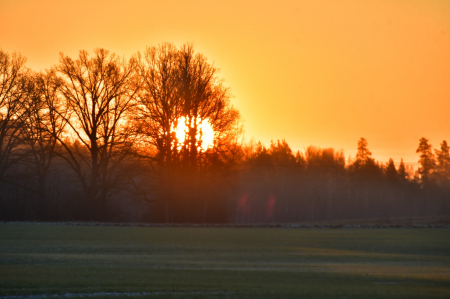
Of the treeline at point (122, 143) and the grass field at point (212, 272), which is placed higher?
the treeline at point (122, 143)

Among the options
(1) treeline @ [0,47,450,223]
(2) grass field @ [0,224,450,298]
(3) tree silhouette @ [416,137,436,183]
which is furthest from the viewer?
(3) tree silhouette @ [416,137,436,183]

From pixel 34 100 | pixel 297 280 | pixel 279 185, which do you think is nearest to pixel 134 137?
pixel 34 100

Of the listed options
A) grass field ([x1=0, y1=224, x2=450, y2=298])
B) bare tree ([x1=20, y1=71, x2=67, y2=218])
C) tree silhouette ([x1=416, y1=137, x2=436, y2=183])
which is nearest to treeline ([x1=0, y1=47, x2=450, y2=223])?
bare tree ([x1=20, y1=71, x2=67, y2=218])

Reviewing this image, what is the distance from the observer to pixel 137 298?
901 centimetres

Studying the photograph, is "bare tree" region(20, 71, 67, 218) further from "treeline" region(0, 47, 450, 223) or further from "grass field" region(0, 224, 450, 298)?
"grass field" region(0, 224, 450, 298)

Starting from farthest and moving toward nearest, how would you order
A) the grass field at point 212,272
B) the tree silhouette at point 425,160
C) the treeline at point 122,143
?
the tree silhouette at point 425,160
the treeline at point 122,143
the grass field at point 212,272

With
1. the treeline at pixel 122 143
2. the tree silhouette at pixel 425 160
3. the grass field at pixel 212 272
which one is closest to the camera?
the grass field at pixel 212 272

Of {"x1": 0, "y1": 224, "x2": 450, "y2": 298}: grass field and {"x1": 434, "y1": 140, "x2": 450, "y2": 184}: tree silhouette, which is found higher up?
{"x1": 434, "y1": 140, "x2": 450, "y2": 184}: tree silhouette

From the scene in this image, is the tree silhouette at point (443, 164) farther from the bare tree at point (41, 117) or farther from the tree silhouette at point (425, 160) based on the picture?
the bare tree at point (41, 117)

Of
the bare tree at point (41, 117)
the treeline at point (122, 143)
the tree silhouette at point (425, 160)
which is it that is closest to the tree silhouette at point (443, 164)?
the tree silhouette at point (425, 160)

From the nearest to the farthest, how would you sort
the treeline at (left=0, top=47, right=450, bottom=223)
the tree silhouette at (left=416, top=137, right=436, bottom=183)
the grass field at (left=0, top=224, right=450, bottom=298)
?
the grass field at (left=0, top=224, right=450, bottom=298)
the treeline at (left=0, top=47, right=450, bottom=223)
the tree silhouette at (left=416, top=137, right=436, bottom=183)

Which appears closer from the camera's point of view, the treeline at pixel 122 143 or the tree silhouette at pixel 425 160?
the treeline at pixel 122 143

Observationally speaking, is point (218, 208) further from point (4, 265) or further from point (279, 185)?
point (279, 185)

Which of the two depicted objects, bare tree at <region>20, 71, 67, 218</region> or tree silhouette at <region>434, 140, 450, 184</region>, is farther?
tree silhouette at <region>434, 140, 450, 184</region>
